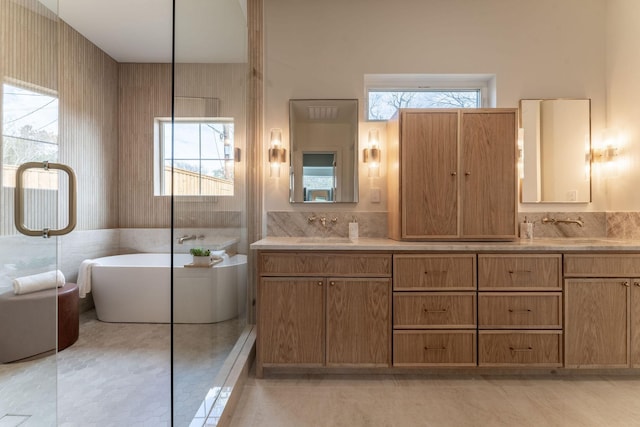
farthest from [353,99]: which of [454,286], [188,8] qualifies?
[454,286]

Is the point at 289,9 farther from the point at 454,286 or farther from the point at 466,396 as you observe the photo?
the point at 466,396

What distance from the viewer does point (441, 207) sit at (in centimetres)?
209

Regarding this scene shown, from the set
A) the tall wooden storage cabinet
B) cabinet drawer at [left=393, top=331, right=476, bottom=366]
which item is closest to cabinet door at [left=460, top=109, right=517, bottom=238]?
the tall wooden storage cabinet

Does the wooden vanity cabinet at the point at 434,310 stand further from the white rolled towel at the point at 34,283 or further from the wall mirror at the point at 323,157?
the white rolled towel at the point at 34,283

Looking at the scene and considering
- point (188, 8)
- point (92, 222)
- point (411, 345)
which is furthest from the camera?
point (92, 222)

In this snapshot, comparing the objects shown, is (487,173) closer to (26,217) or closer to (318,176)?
(318,176)

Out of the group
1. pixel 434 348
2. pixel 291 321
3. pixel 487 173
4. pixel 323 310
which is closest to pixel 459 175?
pixel 487 173

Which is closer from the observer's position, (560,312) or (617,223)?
(560,312)

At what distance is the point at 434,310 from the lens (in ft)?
6.23

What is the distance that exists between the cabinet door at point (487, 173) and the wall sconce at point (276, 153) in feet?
4.53

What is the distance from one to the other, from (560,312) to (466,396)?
82 centimetres

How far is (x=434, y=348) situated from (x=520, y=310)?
606 millimetres

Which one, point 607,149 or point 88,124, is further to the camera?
point 88,124

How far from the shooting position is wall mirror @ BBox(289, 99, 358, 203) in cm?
250
